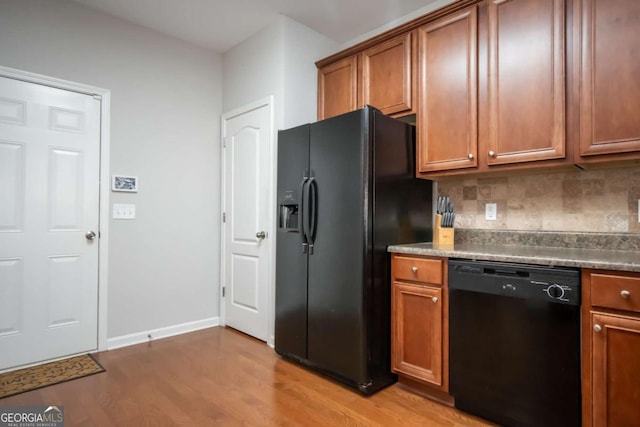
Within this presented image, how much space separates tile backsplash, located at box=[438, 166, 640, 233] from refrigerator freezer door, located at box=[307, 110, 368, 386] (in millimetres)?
864

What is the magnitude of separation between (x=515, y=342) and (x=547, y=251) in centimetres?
57

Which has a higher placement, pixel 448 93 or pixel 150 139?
pixel 448 93

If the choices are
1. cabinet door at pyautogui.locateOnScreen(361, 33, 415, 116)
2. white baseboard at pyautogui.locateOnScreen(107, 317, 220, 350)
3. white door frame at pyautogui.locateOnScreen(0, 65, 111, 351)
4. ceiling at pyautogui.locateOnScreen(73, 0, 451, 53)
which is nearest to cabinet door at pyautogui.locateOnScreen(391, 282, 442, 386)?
cabinet door at pyautogui.locateOnScreen(361, 33, 415, 116)

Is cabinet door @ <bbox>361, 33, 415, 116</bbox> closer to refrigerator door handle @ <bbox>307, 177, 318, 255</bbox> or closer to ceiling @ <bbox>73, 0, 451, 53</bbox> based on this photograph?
ceiling @ <bbox>73, 0, 451, 53</bbox>

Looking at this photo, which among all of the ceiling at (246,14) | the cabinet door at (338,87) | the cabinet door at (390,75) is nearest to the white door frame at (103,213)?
the ceiling at (246,14)

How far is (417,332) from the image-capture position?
7.14ft

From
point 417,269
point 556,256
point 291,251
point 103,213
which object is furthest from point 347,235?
point 103,213

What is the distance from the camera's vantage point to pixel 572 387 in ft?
5.30

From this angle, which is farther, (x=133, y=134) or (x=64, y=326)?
(x=133, y=134)

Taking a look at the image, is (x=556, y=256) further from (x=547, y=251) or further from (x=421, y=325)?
(x=421, y=325)

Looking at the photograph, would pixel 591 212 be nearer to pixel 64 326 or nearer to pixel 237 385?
pixel 237 385

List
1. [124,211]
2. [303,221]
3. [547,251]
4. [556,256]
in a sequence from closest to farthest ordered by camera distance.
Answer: [556,256], [547,251], [303,221], [124,211]

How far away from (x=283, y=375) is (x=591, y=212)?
2199mm

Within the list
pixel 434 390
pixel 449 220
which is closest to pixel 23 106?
pixel 449 220
